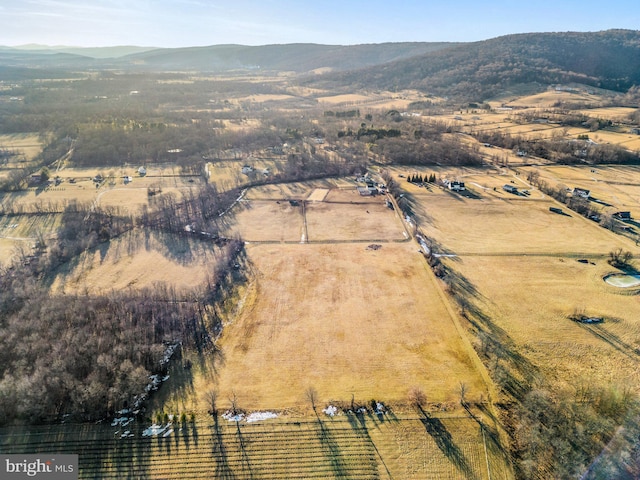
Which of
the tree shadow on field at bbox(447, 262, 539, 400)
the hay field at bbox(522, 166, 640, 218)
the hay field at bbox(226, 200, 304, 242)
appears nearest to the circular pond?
the tree shadow on field at bbox(447, 262, 539, 400)

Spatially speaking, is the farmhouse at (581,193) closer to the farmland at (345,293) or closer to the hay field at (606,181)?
the farmland at (345,293)

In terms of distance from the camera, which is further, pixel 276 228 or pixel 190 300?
pixel 276 228

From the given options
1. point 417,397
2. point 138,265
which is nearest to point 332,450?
point 417,397

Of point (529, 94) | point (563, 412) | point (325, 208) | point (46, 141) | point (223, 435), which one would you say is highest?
point (529, 94)

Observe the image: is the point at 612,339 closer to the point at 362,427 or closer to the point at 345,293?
the point at 362,427

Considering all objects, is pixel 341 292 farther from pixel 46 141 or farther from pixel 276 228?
pixel 46 141

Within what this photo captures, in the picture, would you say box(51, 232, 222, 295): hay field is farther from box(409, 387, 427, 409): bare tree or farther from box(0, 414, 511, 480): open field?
box(409, 387, 427, 409): bare tree

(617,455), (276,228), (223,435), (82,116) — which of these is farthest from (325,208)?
(82,116)
